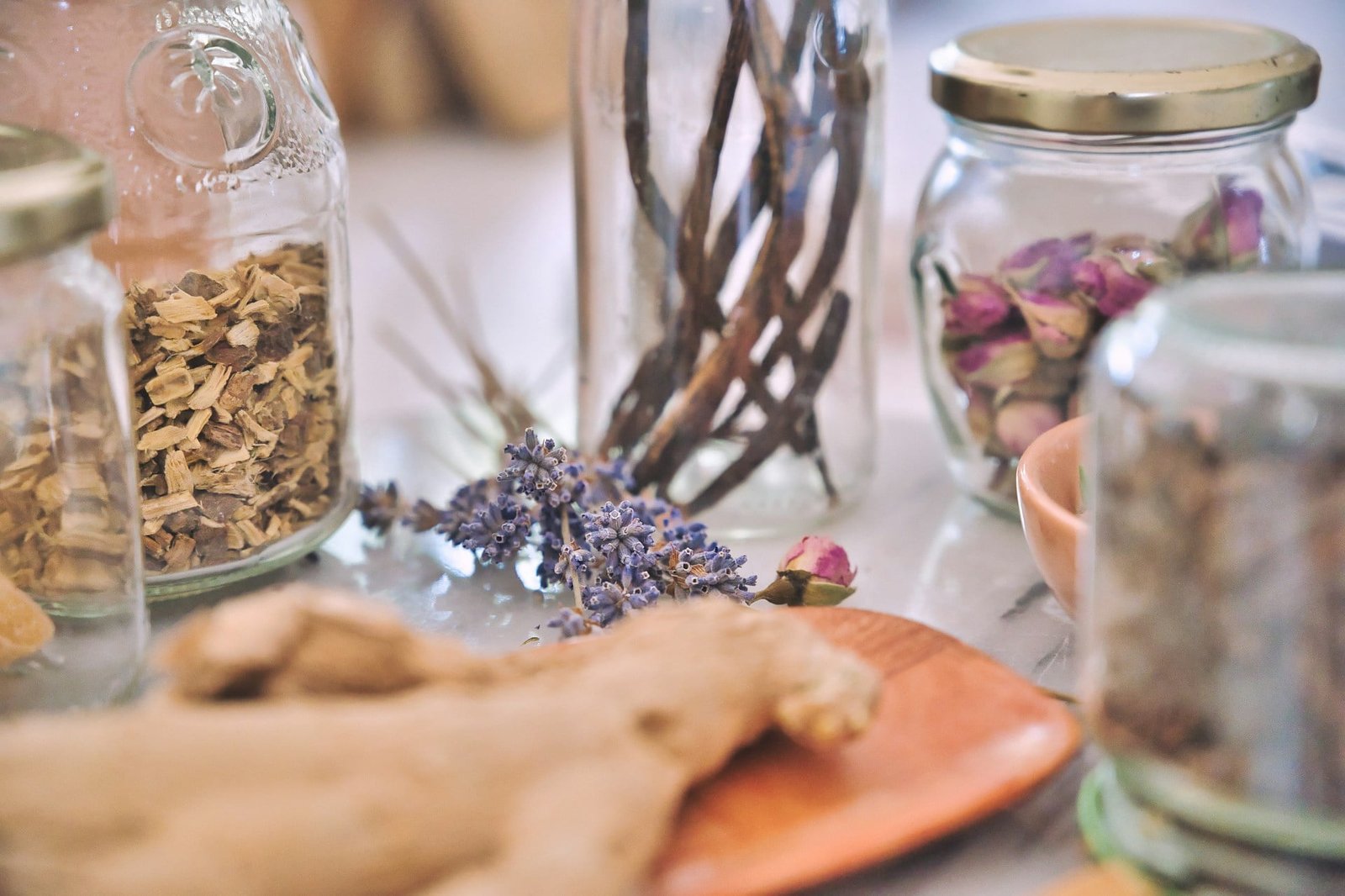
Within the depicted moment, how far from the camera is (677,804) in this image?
0.39m

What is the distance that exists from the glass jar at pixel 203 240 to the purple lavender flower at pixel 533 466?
9 cm

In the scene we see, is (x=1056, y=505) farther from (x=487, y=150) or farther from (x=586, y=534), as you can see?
(x=487, y=150)

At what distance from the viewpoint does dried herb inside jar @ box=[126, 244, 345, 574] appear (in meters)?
0.52

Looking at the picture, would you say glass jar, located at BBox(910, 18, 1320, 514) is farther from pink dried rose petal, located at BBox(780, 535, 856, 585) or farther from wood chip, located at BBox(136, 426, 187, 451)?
wood chip, located at BBox(136, 426, 187, 451)

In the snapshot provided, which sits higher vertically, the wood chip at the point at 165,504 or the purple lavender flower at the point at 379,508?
the wood chip at the point at 165,504

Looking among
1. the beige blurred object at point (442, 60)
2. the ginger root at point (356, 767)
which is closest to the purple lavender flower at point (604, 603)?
the ginger root at point (356, 767)

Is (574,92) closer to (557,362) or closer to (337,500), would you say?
(337,500)

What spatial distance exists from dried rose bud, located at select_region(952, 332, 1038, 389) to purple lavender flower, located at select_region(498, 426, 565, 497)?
197 mm

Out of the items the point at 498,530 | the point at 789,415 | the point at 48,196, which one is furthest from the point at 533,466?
the point at 48,196

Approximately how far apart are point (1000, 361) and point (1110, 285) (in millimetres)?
58

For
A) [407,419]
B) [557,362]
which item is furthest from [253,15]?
[557,362]

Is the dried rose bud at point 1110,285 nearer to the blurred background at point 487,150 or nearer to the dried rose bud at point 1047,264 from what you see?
the dried rose bud at point 1047,264

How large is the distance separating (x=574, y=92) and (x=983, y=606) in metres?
0.30

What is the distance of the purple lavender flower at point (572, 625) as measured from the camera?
490 millimetres
